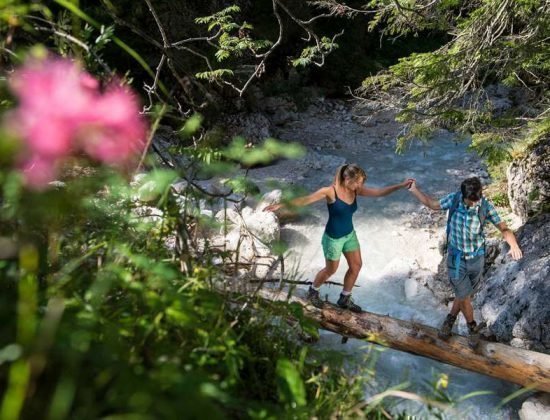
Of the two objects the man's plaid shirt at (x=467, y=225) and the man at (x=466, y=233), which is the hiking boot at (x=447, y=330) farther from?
the man's plaid shirt at (x=467, y=225)

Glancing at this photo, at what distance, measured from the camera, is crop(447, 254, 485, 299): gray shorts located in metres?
4.08

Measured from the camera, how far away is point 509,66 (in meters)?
5.50

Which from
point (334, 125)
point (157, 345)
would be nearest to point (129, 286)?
point (157, 345)

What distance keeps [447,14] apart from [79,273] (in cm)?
614

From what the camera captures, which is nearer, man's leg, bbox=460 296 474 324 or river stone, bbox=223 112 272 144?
man's leg, bbox=460 296 474 324

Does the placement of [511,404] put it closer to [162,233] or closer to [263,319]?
[263,319]

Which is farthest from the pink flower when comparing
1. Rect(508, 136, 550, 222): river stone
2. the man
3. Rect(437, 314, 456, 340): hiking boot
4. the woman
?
Rect(508, 136, 550, 222): river stone

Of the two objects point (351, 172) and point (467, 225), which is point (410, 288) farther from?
point (351, 172)

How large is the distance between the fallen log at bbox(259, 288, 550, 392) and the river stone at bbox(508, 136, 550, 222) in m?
2.37

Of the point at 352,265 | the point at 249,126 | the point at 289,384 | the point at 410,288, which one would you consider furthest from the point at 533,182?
the point at 249,126

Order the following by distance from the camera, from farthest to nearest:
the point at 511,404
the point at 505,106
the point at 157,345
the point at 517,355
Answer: the point at 505,106, the point at 511,404, the point at 517,355, the point at 157,345

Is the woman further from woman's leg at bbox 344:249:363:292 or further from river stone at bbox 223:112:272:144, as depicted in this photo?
river stone at bbox 223:112:272:144

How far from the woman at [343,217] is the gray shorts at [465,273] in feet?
2.65

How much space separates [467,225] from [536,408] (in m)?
1.82
